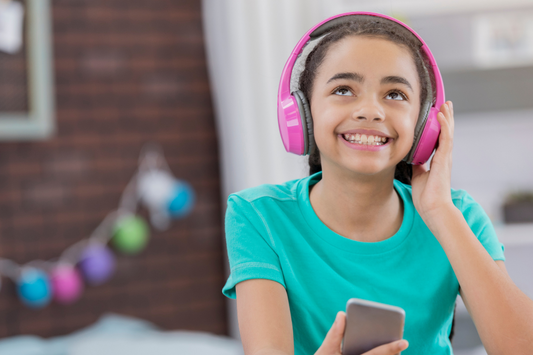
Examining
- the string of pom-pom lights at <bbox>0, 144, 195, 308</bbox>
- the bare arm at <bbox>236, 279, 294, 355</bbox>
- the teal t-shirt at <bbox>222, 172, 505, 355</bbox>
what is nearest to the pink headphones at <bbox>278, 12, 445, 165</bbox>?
the teal t-shirt at <bbox>222, 172, 505, 355</bbox>

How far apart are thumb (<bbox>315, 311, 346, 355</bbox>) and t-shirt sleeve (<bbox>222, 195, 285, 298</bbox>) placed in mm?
200

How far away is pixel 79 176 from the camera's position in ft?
6.94

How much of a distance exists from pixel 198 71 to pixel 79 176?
699 millimetres

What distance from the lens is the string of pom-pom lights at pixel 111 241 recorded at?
1981 mm

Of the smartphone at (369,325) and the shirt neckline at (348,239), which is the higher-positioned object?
the shirt neckline at (348,239)

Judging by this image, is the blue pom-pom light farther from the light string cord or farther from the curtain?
the curtain

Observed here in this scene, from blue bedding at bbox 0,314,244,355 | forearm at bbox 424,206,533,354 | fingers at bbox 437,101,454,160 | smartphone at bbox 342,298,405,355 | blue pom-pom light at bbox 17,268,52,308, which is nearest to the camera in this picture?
smartphone at bbox 342,298,405,355

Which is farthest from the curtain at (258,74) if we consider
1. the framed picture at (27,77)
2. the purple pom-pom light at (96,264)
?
Result: the framed picture at (27,77)

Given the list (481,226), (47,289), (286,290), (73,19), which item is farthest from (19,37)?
(481,226)

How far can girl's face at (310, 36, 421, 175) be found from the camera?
787mm

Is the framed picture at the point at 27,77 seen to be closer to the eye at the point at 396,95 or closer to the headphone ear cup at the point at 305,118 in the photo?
the headphone ear cup at the point at 305,118

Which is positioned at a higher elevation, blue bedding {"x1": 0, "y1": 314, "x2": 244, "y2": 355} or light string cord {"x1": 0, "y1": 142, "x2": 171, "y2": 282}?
light string cord {"x1": 0, "y1": 142, "x2": 171, "y2": 282}

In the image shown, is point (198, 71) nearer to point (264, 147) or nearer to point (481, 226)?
point (264, 147)

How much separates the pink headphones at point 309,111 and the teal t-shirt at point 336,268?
12 centimetres
